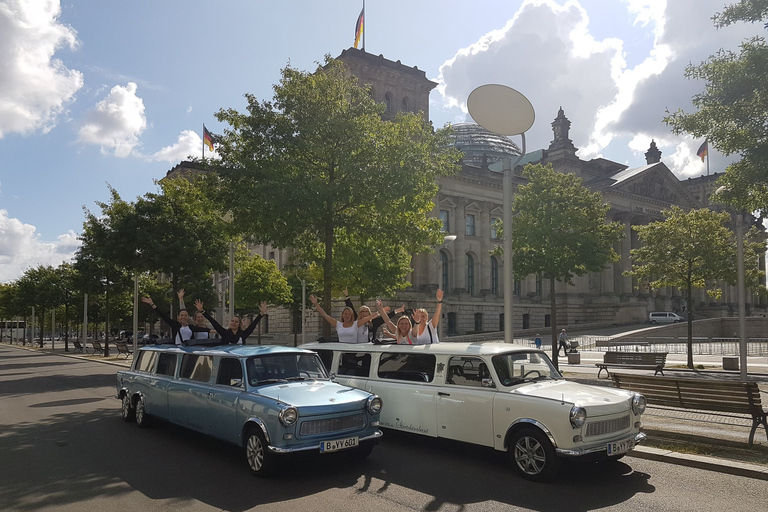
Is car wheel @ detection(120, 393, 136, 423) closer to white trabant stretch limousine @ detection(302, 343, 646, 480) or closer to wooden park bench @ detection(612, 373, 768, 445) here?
white trabant stretch limousine @ detection(302, 343, 646, 480)

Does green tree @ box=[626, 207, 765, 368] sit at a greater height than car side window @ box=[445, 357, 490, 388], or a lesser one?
greater

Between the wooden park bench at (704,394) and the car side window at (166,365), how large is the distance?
26.7 feet

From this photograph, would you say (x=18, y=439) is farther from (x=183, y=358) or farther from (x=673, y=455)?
(x=673, y=455)

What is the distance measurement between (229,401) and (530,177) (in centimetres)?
2147

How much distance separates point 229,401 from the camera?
29.2 ft

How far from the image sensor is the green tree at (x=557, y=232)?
2552 cm

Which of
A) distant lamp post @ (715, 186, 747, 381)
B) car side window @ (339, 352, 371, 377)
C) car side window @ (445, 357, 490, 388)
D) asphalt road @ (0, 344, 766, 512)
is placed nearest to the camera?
asphalt road @ (0, 344, 766, 512)

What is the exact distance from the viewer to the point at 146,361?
39.7ft

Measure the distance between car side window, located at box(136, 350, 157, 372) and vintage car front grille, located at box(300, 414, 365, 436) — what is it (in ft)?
16.2

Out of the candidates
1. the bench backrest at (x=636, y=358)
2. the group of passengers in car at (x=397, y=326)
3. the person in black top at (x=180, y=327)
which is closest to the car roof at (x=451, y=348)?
the group of passengers in car at (x=397, y=326)

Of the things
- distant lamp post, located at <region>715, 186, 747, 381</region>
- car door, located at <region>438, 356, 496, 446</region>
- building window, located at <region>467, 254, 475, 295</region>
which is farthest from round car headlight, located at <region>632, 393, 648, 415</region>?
building window, located at <region>467, 254, 475, 295</region>

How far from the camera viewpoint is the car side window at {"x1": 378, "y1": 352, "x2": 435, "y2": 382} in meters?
9.59

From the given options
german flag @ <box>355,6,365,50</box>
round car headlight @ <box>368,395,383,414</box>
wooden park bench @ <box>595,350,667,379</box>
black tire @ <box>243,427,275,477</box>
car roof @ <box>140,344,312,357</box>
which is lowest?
wooden park bench @ <box>595,350,667,379</box>

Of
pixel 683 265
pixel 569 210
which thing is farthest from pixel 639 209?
pixel 569 210
